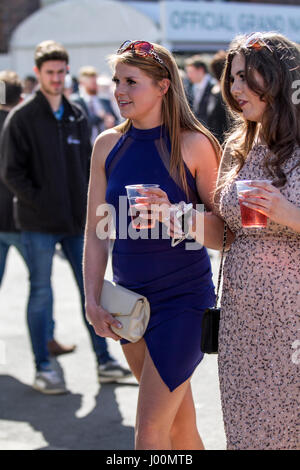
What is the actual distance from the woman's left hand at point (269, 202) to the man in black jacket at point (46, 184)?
279cm

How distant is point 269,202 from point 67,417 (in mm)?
2651

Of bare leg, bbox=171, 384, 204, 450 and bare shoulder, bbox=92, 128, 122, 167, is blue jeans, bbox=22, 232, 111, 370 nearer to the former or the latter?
bare shoulder, bbox=92, 128, 122, 167

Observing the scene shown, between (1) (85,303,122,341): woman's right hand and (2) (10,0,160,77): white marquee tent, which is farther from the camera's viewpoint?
(2) (10,0,160,77): white marquee tent

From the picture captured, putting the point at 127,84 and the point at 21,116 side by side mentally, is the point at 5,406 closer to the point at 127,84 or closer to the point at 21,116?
the point at 21,116

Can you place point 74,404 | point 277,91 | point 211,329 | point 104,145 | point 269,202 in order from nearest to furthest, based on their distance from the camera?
point 269,202
point 277,91
point 211,329
point 104,145
point 74,404

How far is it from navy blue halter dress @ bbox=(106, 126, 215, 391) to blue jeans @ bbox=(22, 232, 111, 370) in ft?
6.98

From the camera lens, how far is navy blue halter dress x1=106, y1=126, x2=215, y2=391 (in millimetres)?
3152

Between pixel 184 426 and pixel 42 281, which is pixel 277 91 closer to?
pixel 184 426

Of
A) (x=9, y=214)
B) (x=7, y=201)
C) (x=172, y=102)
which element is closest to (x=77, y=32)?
(x=7, y=201)

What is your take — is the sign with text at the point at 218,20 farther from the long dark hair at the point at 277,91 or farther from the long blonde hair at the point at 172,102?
the long dark hair at the point at 277,91

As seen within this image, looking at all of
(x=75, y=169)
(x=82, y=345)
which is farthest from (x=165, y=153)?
(x=82, y=345)

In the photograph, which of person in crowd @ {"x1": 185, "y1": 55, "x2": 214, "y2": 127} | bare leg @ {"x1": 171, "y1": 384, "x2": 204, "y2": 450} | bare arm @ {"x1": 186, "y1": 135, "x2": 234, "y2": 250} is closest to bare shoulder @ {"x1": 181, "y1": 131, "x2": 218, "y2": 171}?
bare arm @ {"x1": 186, "y1": 135, "x2": 234, "y2": 250}

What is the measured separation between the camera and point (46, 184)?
5324 mm

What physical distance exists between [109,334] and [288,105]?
1129 millimetres
